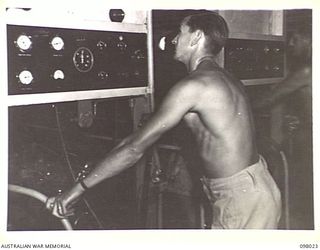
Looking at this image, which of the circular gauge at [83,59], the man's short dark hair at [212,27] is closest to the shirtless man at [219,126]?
the man's short dark hair at [212,27]

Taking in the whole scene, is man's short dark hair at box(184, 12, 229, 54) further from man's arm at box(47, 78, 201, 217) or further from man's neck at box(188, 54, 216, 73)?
man's arm at box(47, 78, 201, 217)

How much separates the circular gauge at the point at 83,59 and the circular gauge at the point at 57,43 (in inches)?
1.3

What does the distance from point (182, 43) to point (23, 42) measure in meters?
0.32

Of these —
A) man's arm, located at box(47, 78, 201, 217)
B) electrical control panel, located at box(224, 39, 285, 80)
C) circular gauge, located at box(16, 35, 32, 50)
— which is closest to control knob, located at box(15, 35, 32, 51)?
circular gauge, located at box(16, 35, 32, 50)

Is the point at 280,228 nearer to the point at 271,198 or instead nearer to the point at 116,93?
the point at 271,198

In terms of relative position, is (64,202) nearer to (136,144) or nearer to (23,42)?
(136,144)

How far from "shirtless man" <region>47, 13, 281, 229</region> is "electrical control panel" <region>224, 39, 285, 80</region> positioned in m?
0.08

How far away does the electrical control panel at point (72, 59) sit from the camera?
0.62 meters

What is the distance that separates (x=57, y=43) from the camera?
0.66m

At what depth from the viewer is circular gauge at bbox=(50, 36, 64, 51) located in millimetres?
652

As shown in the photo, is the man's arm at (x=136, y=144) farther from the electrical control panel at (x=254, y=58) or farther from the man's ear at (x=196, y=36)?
the electrical control panel at (x=254, y=58)

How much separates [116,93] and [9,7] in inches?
9.6

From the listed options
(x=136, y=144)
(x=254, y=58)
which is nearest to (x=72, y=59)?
(x=136, y=144)

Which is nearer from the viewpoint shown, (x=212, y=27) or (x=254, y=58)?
(x=212, y=27)
